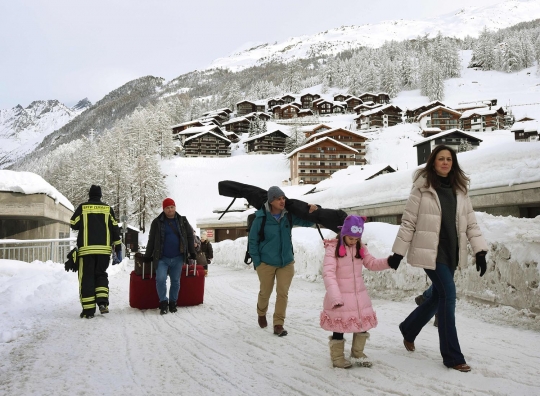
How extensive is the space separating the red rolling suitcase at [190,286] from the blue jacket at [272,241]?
2.52m

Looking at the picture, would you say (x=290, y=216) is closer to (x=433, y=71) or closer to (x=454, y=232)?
(x=454, y=232)

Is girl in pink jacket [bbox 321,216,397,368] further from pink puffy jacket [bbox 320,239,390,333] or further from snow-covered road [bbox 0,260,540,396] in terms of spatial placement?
snow-covered road [bbox 0,260,540,396]

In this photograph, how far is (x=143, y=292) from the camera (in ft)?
24.0

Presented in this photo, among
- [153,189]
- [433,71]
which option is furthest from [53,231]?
[433,71]

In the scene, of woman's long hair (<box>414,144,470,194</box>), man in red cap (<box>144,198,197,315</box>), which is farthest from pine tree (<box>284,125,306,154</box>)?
woman's long hair (<box>414,144,470,194</box>)

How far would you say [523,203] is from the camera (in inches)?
443

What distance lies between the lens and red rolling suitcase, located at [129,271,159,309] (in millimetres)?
7309

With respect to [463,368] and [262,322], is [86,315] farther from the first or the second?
[463,368]

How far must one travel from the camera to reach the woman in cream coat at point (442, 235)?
12.1ft

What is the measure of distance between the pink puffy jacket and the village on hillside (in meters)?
46.8

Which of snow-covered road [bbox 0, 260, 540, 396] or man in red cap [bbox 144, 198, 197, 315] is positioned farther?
man in red cap [bbox 144, 198, 197, 315]

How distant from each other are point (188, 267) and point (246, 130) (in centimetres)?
10527

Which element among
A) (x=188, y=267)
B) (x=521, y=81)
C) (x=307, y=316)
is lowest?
(x=307, y=316)

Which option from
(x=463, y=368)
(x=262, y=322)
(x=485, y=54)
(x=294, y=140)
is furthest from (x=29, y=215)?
(x=485, y=54)
